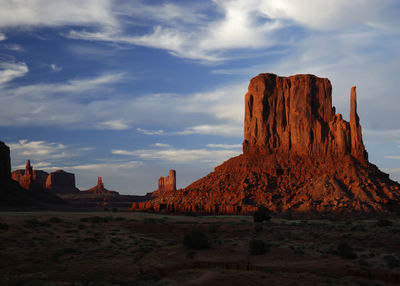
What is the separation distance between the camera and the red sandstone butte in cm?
8906

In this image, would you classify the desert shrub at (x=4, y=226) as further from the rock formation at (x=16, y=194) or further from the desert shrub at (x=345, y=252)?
the rock formation at (x=16, y=194)

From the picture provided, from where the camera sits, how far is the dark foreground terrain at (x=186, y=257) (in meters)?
25.9

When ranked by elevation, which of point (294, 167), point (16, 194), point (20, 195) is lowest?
point (20, 195)

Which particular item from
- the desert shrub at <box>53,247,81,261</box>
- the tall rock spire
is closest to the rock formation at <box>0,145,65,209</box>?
the desert shrub at <box>53,247,81,261</box>

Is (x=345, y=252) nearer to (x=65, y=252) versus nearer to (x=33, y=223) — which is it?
(x=65, y=252)

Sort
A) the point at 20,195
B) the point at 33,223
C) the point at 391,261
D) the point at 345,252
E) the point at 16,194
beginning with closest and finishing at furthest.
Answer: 1. the point at 391,261
2. the point at 345,252
3. the point at 33,223
4. the point at 16,194
5. the point at 20,195

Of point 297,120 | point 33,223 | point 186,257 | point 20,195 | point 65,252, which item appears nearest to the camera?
point 186,257

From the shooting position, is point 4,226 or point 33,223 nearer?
point 4,226

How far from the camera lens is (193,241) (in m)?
34.9

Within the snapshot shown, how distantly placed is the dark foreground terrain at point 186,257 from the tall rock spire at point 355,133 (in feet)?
207

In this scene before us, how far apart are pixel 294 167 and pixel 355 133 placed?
56.6 feet

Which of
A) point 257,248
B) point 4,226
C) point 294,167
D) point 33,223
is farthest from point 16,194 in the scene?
point 257,248

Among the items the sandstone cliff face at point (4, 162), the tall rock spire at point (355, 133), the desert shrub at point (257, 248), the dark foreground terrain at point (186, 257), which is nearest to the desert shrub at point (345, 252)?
the dark foreground terrain at point (186, 257)

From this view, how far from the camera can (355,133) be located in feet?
351
